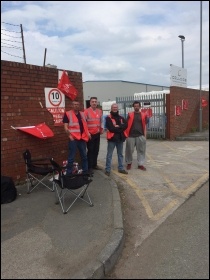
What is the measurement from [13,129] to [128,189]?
8.65 feet

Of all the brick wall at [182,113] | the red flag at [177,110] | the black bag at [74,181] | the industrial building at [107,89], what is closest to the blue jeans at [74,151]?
the black bag at [74,181]

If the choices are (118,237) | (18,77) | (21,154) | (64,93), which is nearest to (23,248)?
(118,237)

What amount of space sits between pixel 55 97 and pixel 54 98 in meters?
0.04

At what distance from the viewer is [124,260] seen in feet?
11.9

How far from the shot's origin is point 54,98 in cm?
700

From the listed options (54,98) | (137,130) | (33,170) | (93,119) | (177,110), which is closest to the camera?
(33,170)

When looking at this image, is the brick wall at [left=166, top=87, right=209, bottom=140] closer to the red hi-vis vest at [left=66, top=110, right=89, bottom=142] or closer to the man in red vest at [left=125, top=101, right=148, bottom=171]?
the man in red vest at [left=125, top=101, right=148, bottom=171]

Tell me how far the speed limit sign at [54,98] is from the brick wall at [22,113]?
0.11m

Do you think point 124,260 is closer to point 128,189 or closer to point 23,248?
point 23,248

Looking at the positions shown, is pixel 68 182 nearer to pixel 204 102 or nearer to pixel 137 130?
pixel 137 130

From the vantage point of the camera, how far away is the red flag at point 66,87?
282 inches

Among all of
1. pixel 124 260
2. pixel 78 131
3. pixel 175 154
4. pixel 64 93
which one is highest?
pixel 64 93

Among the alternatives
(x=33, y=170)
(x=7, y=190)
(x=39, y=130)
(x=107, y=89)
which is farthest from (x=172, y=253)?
(x=107, y=89)

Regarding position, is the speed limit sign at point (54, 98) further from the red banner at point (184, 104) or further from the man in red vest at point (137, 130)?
the red banner at point (184, 104)
